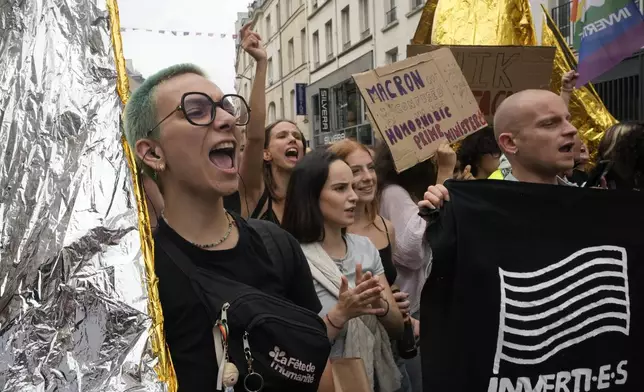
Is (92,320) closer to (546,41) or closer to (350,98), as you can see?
(546,41)

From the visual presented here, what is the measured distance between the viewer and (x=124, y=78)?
45.5 inches

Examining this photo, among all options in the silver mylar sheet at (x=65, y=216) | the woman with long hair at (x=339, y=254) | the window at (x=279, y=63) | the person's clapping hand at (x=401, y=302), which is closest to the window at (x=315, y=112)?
the window at (x=279, y=63)

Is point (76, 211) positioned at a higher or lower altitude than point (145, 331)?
higher

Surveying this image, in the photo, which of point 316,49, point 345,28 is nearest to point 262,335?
point 345,28

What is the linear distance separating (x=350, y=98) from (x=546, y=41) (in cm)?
1656

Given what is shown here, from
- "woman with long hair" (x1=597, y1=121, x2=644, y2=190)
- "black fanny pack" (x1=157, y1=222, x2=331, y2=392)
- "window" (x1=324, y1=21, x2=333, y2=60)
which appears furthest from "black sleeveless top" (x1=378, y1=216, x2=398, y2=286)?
"window" (x1=324, y1=21, x2=333, y2=60)

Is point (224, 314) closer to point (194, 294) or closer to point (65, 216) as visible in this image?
point (194, 294)

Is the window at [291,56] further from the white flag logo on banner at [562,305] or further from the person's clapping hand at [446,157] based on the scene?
the white flag logo on banner at [562,305]

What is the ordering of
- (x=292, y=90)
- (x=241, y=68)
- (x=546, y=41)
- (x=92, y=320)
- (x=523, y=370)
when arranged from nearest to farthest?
(x=92, y=320)
(x=523, y=370)
(x=546, y=41)
(x=292, y=90)
(x=241, y=68)

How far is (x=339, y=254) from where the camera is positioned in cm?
261

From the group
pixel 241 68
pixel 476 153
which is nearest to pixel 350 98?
pixel 476 153

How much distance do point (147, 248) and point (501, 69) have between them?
2.98 m

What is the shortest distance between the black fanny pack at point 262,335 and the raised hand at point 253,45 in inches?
52.5

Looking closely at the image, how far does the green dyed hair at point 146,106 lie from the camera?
146cm
